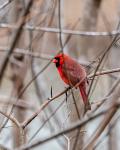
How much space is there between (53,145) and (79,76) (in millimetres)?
4898

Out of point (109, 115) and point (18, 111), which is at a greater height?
point (18, 111)

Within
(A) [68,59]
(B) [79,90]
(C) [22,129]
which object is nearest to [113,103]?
(C) [22,129]

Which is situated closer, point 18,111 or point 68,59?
point 68,59

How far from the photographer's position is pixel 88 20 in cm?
431

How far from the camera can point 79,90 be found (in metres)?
2.96

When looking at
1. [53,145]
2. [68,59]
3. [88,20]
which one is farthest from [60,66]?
[53,145]

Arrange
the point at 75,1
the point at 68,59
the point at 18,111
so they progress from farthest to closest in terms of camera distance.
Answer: the point at 75,1
the point at 18,111
the point at 68,59

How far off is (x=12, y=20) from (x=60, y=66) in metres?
1.18

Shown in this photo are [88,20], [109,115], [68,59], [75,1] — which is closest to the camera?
[109,115]

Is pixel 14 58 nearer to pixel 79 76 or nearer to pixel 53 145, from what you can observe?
pixel 79 76

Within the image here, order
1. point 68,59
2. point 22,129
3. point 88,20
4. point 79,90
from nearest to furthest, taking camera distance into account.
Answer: point 22,129 → point 79,90 → point 68,59 → point 88,20

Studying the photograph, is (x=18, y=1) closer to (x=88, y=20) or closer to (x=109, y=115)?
(x=88, y=20)

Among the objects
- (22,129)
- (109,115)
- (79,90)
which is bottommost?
(109,115)

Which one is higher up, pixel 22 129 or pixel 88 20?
pixel 88 20
